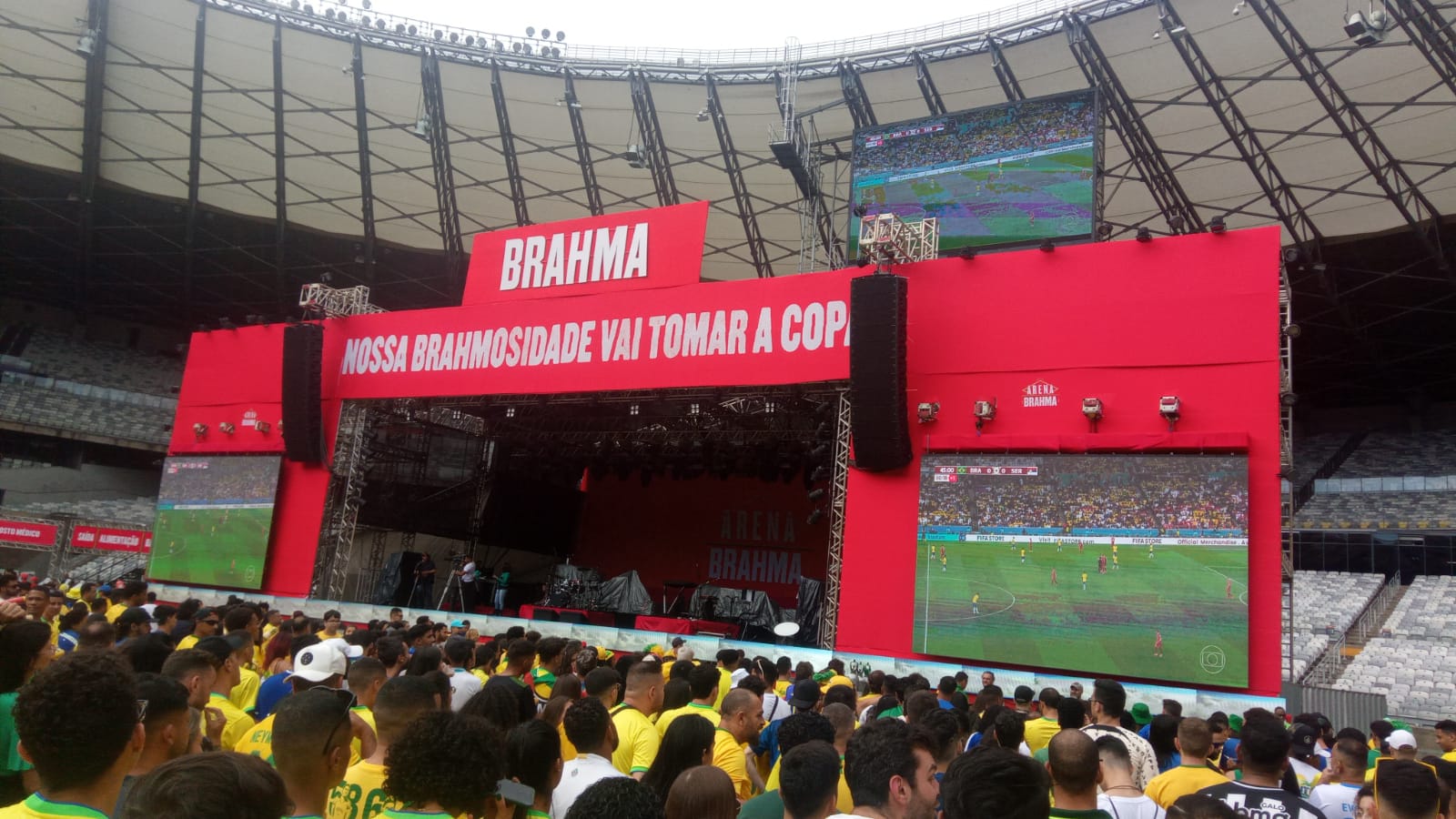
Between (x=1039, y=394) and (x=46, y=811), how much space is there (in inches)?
570

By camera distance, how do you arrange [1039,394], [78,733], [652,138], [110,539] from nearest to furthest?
[78,733], [1039,394], [110,539], [652,138]

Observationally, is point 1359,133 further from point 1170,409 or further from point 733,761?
point 733,761

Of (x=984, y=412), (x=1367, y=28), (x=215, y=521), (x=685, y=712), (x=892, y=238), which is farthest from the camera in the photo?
(x=215, y=521)

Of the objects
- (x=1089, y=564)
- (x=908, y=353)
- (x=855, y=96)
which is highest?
(x=855, y=96)

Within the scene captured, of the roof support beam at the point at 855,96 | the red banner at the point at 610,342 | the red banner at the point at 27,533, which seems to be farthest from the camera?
the roof support beam at the point at 855,96

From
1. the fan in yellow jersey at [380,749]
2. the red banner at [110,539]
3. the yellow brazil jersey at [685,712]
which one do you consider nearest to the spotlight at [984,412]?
the yellow brazil jersey at [685,712]

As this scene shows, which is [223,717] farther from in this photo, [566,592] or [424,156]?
[424,156]

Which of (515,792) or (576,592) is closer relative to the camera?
(515,792)

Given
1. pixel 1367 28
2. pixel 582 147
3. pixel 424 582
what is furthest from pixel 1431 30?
pixel 424 582

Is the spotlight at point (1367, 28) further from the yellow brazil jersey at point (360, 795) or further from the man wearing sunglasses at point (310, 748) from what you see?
the man wearing sunglasses at point (310, 748)

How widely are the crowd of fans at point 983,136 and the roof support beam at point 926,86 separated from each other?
4030 mm

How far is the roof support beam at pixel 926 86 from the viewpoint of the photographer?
80.6 feet

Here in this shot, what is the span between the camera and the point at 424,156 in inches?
1144

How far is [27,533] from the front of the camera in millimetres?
22859
